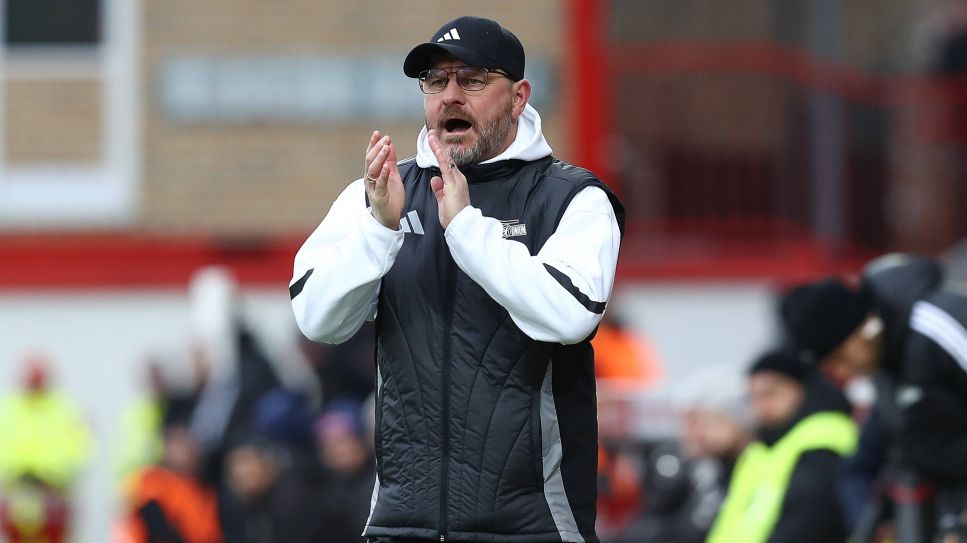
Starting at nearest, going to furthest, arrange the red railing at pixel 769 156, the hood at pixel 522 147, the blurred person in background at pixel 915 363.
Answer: the hood at pixel 522 147 → the blurred person in background at pixel 915 363 → the red railing at pixel 769 156

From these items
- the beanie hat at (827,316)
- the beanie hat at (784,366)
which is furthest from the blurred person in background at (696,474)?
the beanie hat at (827,316)

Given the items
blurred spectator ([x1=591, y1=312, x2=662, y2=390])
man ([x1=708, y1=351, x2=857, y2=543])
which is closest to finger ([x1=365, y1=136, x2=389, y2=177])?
man ([x1=708, y1=351, x2=857, y2=543])

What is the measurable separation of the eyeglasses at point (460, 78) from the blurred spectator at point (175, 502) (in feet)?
23.0

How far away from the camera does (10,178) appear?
51.3 ft

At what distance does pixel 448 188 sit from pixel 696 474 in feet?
15.4

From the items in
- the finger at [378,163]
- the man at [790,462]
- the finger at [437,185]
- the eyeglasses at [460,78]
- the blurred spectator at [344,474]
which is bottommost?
the blurred spectator at [344,474]

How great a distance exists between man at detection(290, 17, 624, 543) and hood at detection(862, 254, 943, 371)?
1820 mm

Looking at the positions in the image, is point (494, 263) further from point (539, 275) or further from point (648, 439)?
point (648, 439)

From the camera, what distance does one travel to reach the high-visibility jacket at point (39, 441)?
14.5 metres

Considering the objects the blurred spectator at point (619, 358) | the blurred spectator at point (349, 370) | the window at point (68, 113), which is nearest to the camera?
the blurred spectator at point (619, 358)

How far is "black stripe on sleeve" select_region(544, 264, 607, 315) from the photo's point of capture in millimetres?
4578

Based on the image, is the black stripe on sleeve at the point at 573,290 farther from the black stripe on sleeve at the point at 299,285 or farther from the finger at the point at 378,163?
the black stripe on sleeve at the point at 299,285

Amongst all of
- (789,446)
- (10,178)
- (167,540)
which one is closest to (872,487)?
(789,446)

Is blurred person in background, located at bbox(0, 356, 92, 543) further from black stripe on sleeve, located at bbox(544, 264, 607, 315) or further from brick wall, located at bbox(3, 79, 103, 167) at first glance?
black stripe on sleeve, located at bbox(544, 264, 607, 315)
